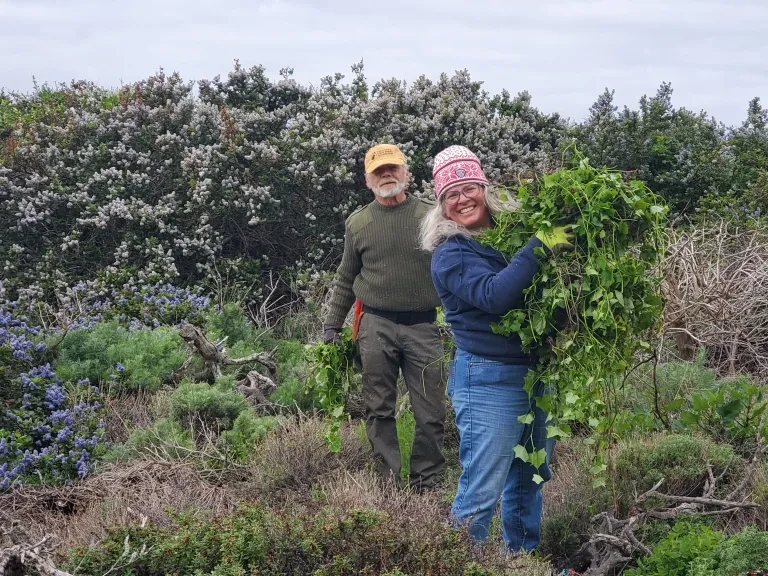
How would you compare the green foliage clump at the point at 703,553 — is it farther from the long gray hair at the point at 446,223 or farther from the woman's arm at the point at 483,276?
the long gray hair at the point at 446,223

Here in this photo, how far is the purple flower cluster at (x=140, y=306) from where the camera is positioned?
9.23 m

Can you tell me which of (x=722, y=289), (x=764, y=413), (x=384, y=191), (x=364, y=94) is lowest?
(x=764, y=413)

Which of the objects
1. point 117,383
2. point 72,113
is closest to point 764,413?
point 117,383

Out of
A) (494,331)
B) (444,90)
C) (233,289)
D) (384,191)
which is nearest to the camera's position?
(494,331)

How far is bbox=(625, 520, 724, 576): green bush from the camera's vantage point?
4293 millimetres

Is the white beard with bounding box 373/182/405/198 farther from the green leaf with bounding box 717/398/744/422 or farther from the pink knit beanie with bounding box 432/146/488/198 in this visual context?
the green leaf with bounding box 717/398/744/422

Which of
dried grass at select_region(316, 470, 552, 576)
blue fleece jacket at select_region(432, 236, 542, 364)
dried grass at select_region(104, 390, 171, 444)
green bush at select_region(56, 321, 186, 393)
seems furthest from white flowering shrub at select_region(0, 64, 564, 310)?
blue fleece jacket at select_region(432, 236, 542, 364)

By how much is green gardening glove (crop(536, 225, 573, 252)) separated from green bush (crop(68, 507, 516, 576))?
1.28m

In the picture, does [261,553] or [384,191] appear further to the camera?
[384,191]

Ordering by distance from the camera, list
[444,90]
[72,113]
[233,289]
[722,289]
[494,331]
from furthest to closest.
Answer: [444,90] < [72,113] < [233,289] < [722,289] < [494,331]

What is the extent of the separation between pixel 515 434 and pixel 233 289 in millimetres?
6087

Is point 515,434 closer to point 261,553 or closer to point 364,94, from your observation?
point 261,553

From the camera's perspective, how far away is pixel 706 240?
30.5 feet

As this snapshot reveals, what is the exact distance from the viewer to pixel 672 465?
18.4 feet
